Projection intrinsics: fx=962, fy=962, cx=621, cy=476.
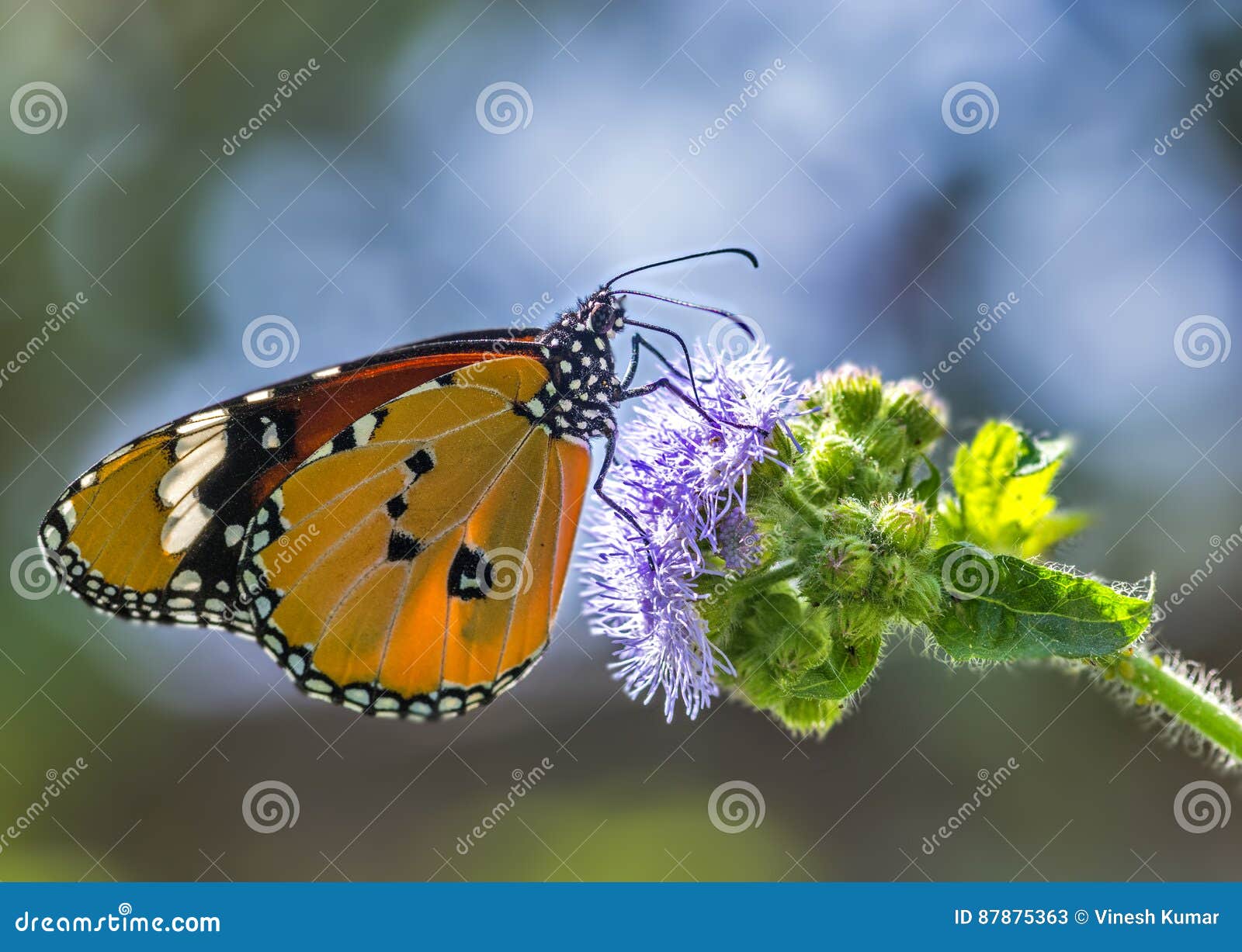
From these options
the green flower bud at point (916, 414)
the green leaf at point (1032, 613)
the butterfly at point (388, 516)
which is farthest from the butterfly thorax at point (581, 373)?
the green leaf at point (1032, 613)

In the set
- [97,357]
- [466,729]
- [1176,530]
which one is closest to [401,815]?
[466,729]

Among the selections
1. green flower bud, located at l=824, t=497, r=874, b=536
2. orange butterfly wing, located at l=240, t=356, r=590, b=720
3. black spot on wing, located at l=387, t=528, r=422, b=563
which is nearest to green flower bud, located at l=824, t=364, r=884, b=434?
green flower bud, located at l=824, t=497, r=874, b=536

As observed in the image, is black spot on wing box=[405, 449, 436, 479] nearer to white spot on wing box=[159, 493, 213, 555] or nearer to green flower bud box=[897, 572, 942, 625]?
white spot on wing box=[159, 493, 213, 555]

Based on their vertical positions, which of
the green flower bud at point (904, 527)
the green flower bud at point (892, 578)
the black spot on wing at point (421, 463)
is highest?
the green flower bud at point (904, 527)

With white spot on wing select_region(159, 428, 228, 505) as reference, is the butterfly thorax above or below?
above

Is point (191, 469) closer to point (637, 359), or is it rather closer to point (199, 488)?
point (199, 488)

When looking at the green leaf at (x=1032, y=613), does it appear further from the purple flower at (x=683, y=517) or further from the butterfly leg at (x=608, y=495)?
the butterfly leg at (x=608, y=495)

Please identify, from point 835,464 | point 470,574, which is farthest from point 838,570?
point 470,574
